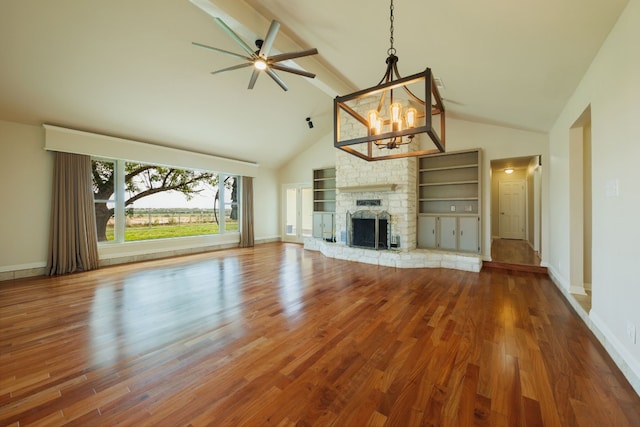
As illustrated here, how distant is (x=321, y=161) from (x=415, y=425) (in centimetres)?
737

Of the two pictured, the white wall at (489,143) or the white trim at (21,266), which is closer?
the white trim at (21,266)

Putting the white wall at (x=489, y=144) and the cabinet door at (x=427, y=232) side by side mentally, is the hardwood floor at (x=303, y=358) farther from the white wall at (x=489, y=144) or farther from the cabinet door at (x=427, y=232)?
the cabinet door at (x=427, y=232)

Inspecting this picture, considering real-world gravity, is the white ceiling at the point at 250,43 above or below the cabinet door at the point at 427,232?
above

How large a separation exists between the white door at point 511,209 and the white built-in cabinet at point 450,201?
14.7ft

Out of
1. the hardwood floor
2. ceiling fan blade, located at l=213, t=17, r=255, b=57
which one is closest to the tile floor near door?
the hardwood floor

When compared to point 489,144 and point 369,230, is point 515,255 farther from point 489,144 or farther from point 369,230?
point 369,230

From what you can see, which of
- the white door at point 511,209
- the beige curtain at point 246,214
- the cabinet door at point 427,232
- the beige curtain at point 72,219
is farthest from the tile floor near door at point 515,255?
the beige curtain at point 72,219

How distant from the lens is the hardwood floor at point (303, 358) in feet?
4.91

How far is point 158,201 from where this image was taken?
21.2 feet

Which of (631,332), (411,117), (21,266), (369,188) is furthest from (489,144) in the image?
(21,266)

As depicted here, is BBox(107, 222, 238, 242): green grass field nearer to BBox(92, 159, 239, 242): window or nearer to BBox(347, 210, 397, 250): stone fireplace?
BBox(92, 159, 239, 242): window

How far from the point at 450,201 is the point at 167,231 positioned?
7.22 meters

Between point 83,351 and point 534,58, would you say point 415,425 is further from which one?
point 534,58

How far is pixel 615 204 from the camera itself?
199 cm
